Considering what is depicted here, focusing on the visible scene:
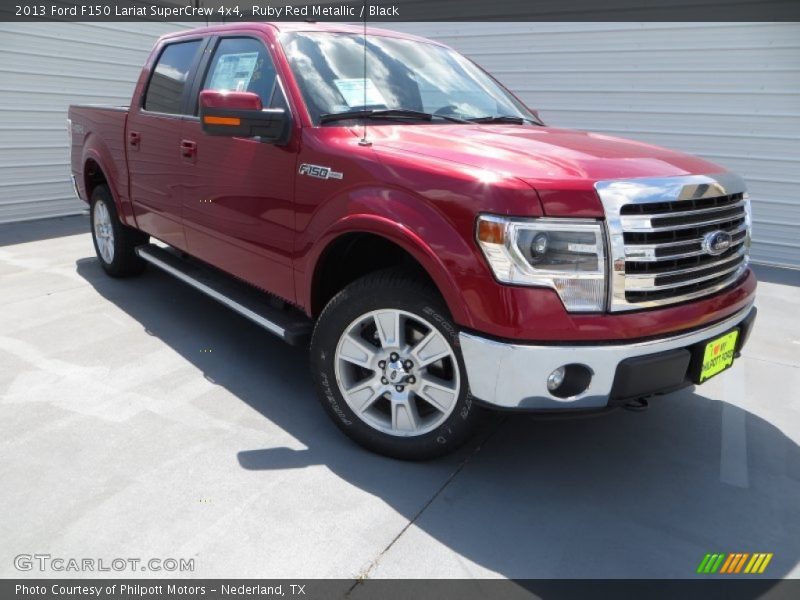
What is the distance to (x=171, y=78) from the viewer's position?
4324 millimetres

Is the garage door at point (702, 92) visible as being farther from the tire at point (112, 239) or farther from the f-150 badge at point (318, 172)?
the f-150 badge at point (318, 172)

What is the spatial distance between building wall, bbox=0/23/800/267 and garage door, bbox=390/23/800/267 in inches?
0.5

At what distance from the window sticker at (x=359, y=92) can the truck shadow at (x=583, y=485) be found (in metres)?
1.64

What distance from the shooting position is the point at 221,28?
3.95 m

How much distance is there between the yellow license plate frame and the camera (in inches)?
101

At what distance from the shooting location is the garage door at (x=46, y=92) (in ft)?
26.7

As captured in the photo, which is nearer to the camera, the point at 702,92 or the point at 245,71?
the point at 245,71

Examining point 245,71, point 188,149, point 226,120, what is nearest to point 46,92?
point 188,149

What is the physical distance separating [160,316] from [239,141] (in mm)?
1902

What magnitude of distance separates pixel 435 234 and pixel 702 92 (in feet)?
20.2

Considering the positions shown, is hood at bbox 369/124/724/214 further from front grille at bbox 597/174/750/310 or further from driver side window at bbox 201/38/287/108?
driver side window at bbox 201/38/287/108

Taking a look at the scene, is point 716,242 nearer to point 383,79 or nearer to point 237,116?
point 383,79

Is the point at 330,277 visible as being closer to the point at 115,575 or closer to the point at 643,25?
the point at 115,575

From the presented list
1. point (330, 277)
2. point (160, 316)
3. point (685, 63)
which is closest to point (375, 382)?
point (330, 277)
